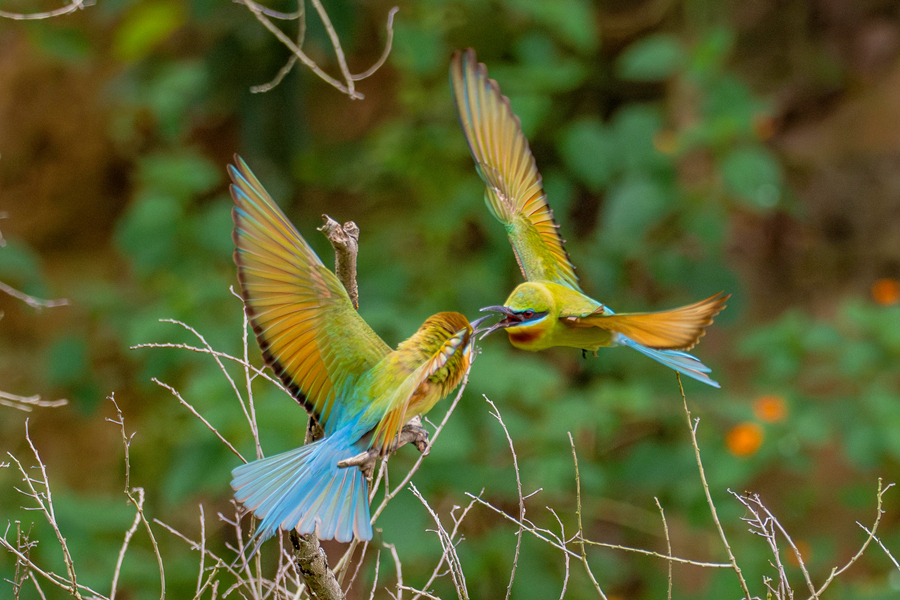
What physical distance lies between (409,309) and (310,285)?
1299 millimetres

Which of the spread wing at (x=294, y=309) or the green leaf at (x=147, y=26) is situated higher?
the green leaf at (x=147, y=26)

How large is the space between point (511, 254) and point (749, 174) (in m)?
0.70

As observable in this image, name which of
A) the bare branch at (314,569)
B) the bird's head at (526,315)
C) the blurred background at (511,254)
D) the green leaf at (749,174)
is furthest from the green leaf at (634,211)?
the bare branch at (314,569)

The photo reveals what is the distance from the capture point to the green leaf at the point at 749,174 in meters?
2.33

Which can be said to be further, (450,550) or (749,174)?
(749,174)

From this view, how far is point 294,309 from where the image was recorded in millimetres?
924

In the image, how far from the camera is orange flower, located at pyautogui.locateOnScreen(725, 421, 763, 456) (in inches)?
87.6

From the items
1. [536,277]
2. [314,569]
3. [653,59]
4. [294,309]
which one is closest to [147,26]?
[653,59]

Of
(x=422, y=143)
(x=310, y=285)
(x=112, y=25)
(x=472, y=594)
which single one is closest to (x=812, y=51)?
(x=422, y=143)

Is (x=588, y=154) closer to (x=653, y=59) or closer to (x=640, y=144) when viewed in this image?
(x=640, y=144)

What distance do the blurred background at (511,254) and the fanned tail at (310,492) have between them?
850 millimetres

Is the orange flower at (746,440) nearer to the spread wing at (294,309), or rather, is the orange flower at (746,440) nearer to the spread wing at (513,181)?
the spread wing at (513,181)

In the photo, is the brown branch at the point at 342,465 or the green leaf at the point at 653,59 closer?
the brown branch at the point at 342,465

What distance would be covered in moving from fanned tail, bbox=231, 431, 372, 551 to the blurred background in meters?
0.85
